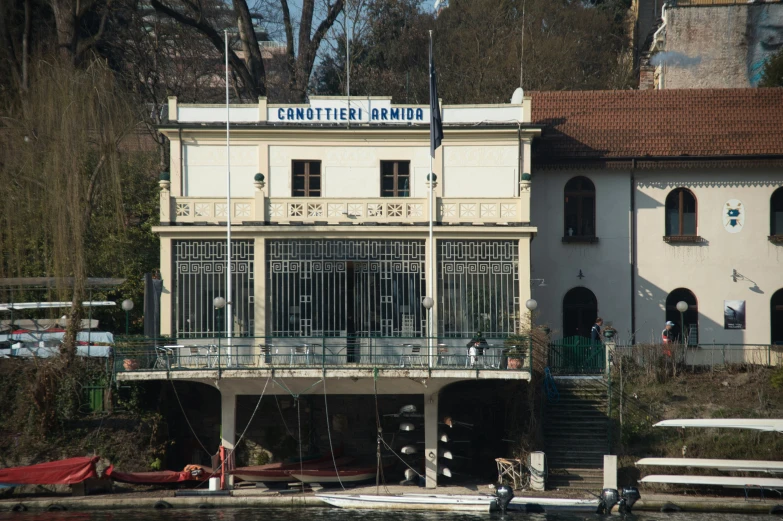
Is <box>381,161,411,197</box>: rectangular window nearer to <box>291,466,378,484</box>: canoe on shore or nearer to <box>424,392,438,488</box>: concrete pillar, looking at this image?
<box>424,392,438,488</box>: concrete pillar

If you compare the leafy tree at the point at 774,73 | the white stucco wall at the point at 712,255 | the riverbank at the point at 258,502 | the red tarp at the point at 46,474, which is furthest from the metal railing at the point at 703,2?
the red tarp at the point at 46,474

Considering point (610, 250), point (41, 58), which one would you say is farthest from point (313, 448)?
point (41, 58)

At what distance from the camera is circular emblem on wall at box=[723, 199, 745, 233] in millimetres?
35125

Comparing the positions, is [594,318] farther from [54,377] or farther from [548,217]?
[54,377]

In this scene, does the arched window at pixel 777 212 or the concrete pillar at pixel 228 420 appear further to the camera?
the arched window at pixel 777 212

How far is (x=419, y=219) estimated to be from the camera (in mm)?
30797

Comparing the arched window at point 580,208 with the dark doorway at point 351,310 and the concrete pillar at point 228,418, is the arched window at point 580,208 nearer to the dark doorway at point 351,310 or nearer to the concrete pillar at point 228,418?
the dark doorway at point 351,310

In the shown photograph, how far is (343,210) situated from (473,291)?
4.34 meters

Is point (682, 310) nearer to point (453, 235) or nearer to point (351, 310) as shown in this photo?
point (453, 235)

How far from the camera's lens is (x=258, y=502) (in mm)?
26938

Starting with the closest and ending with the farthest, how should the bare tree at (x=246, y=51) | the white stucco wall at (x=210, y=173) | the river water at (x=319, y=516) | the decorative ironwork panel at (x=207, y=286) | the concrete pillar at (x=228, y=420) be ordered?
the river water at (x=319, y=516)
the concrete pillar at (x=228, y=420)
the decorative ironwork panel at (x=207, y=286)
the white stucco wall at (x=210, y=173)
the bare tree at (x=246, y=51)

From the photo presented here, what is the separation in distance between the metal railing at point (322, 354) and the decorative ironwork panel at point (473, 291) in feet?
1.78

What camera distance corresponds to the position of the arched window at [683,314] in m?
34.9

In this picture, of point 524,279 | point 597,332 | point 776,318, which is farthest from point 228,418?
point 776,318
